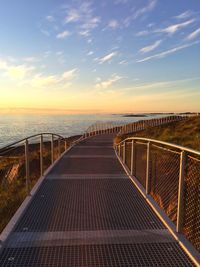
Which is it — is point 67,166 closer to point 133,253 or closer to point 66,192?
point 66,192

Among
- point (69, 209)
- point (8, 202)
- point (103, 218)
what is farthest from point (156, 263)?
point (8, 202)

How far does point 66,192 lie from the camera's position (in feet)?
20.5

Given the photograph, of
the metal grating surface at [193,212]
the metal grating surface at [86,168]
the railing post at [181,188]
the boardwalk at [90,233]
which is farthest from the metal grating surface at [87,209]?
the metal grating surface at [86,168]

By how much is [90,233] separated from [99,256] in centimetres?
64

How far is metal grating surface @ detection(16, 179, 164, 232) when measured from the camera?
4.38 metres

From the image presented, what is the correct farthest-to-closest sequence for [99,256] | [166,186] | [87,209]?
[166,186] → [87,209] → [99,256]

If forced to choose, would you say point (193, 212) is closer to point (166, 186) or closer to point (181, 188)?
point (166, 186)

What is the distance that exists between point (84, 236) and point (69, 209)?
3.72 ft

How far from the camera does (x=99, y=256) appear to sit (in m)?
3.47

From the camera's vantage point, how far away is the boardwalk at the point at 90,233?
11.2 feet

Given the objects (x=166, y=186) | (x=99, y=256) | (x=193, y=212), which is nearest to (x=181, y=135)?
(x=166, y=186)

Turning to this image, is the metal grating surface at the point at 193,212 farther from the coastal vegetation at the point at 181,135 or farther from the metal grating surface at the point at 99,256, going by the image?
the coastal vegetation at the point at 181,135

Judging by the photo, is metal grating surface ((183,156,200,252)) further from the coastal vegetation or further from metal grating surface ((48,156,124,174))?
the coastal vegetation

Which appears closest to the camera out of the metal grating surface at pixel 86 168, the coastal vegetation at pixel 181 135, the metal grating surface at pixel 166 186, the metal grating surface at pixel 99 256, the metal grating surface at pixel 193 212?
the metal grating surface at pixel 99 256
